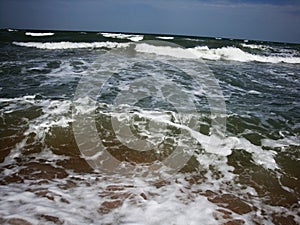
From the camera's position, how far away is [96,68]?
1073 centimetres

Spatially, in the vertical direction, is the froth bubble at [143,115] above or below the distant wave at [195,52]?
below

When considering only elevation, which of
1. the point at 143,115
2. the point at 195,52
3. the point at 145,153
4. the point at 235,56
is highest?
the point at 195,52

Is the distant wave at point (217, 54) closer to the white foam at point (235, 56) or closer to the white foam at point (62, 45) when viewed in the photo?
the white foam at point (235, 56)

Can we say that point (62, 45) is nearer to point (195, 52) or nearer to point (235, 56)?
point (195, 52)

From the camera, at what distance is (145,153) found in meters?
4.34

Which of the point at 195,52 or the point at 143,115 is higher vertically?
the point at 195,52

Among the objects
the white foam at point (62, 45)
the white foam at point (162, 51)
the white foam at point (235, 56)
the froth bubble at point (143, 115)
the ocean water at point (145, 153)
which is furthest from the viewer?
the white foam at point (62, 45)

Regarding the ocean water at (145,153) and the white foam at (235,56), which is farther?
the white foam at (235,56)

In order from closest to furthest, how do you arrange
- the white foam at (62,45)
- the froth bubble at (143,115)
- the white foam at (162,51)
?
the froth bubble at (143,115) < the white foam at (162,51) < the white foam at (62,45)

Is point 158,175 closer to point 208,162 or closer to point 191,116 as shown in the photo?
point 208,162

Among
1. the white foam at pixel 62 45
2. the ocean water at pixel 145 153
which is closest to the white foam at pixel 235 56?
the white foam at pixel 62 45

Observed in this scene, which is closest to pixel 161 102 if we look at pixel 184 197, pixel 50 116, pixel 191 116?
pixel 191 116

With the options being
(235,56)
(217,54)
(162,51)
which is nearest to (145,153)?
(162,51)

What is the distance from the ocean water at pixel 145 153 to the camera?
298cm
